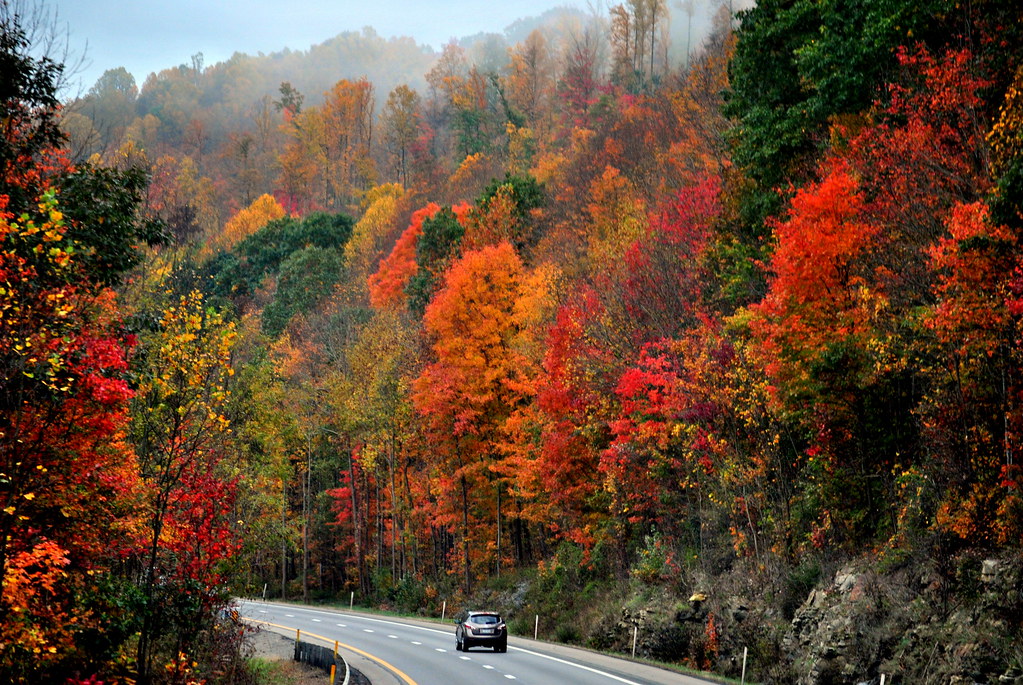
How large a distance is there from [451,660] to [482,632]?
7.69 ft

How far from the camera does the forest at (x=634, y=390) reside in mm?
15031

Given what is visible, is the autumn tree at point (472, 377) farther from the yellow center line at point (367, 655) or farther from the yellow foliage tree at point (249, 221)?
the yellow foliage tree at point (249, 221)

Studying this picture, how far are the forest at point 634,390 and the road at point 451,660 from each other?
2.19m

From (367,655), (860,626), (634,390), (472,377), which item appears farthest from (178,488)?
(472,377)

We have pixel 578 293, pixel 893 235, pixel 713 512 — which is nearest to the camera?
pixel 893 235

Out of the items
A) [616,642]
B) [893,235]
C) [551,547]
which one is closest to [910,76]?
[893,235]

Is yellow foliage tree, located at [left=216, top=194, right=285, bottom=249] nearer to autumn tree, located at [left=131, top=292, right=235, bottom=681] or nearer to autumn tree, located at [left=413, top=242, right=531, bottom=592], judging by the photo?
autumn tree, located at [left=413, top=242, right=531, bottom=592]

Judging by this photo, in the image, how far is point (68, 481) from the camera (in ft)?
46.5

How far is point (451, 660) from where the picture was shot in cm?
2444

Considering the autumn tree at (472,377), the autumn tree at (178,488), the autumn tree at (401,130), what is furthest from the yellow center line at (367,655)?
the autumn tree at (401,130)

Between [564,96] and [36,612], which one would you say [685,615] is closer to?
[36,612]

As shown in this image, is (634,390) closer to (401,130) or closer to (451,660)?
(451,660)

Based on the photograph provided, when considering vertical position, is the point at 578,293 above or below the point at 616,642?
above

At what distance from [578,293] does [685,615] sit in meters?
15.5
